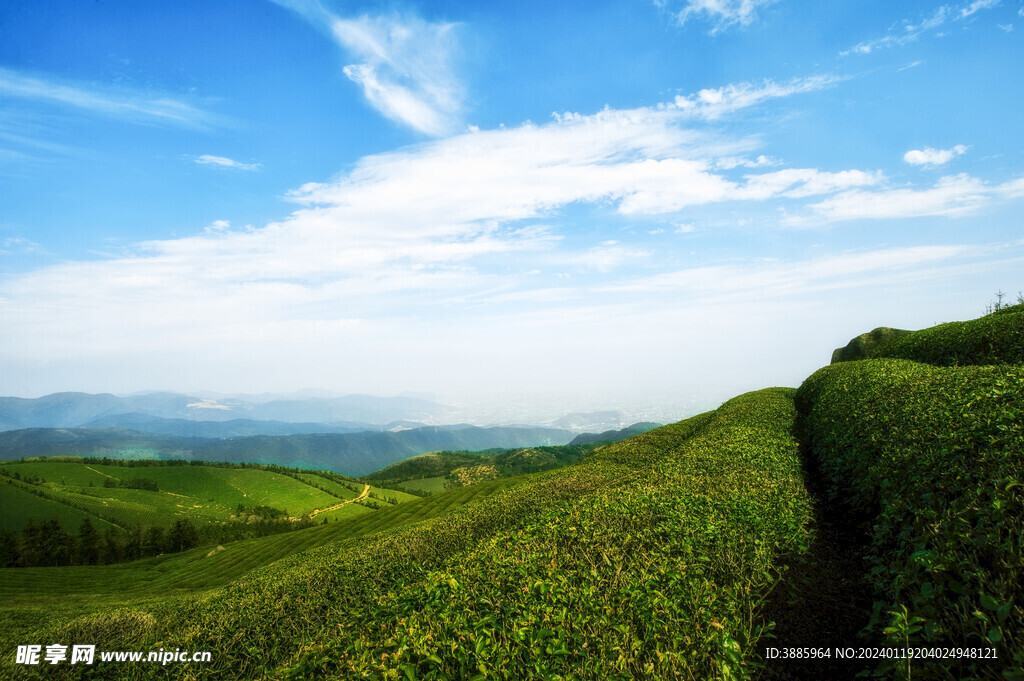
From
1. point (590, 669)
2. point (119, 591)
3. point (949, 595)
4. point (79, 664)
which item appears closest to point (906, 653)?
point (949, 595)

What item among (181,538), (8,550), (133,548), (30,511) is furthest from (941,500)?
(30,511)

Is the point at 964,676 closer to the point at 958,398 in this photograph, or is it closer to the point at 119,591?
the point at 958,398

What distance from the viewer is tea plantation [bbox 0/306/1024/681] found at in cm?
540

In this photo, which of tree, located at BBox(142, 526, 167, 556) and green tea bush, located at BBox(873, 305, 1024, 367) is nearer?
green tea bush, located at BBox(873, 305, 1024, 367)

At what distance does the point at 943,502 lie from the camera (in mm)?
7633

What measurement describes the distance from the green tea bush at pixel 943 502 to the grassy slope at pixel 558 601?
1.79 m

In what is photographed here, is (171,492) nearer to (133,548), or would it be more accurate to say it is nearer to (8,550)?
(8,550)

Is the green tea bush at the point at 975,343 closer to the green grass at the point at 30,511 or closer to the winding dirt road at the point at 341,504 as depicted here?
the winding dirt road at the point at 341,504

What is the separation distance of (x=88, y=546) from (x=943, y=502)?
14771 centimetres

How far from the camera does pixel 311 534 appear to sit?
5191 centimetres

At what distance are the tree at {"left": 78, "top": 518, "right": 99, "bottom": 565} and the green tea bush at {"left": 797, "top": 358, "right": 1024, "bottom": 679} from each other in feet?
472

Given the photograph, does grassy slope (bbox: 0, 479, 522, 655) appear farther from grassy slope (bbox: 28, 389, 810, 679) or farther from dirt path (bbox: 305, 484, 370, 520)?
dirt path (bbox: 305, 484, 370, 520)

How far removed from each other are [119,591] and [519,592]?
70316mm

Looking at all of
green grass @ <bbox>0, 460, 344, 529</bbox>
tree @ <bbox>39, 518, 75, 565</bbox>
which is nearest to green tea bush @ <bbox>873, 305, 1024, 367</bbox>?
tree @ <bbox>39, 518, 75, 565</bbox>
